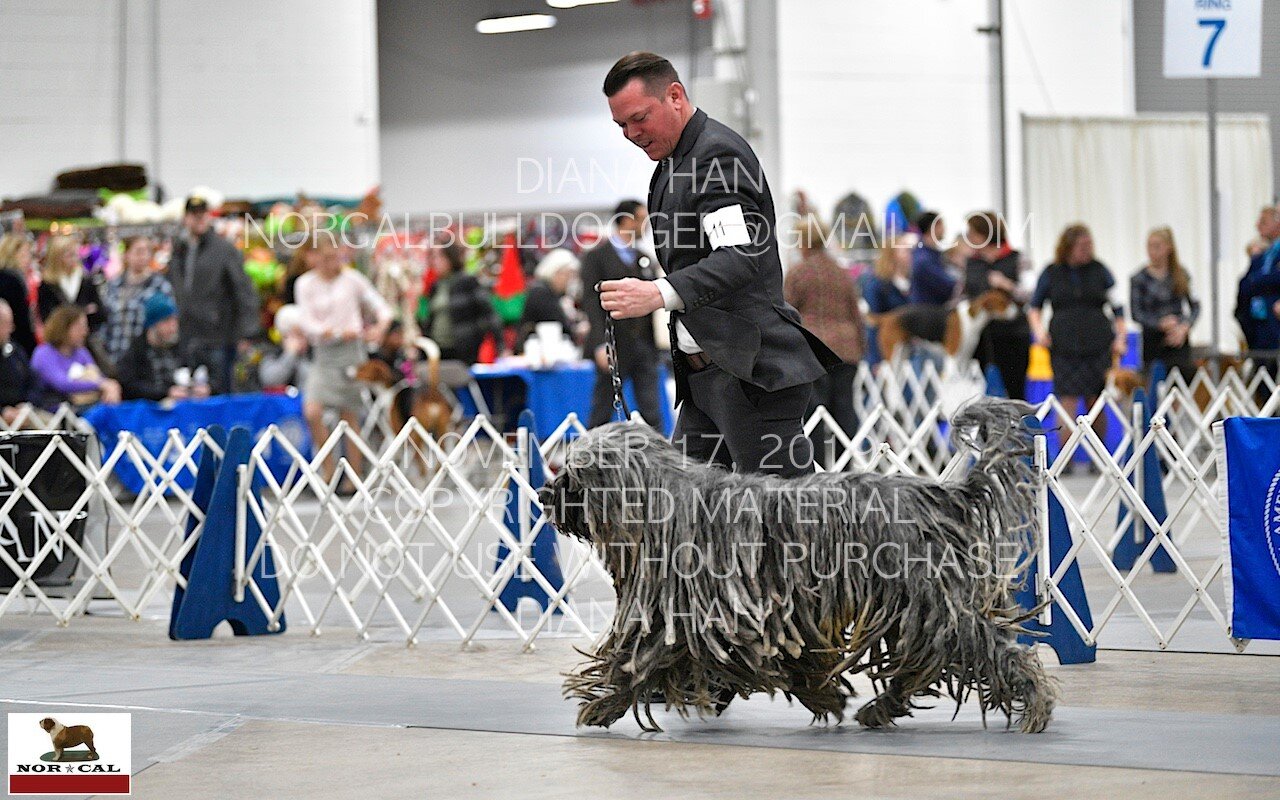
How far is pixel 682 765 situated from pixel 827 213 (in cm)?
1211

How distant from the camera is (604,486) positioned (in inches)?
122

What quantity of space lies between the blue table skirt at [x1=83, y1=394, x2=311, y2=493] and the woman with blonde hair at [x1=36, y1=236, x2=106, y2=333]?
1054 mm

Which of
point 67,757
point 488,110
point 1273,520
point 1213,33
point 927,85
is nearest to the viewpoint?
point 67,757

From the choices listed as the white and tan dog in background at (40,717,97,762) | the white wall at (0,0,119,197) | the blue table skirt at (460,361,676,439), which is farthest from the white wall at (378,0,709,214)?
the white and tan dog in background at (40,717,97,762)

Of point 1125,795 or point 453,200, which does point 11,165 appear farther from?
point 1125,795

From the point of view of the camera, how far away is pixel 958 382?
923 cm

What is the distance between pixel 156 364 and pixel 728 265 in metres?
6.00

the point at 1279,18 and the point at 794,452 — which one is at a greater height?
the point at 1279,18

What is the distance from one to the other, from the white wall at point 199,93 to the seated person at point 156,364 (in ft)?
23.5

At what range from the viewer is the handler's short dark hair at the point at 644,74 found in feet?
10.8

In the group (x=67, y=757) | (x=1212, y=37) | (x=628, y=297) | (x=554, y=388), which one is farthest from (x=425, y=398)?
(x=67, y=757)

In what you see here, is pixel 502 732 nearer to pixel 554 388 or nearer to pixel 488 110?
pixel 554 388

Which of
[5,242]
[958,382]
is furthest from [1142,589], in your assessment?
[5,242]

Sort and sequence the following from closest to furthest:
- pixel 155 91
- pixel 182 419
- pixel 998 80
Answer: pixel 182 419, pixel 998 80, pixel 155 91
